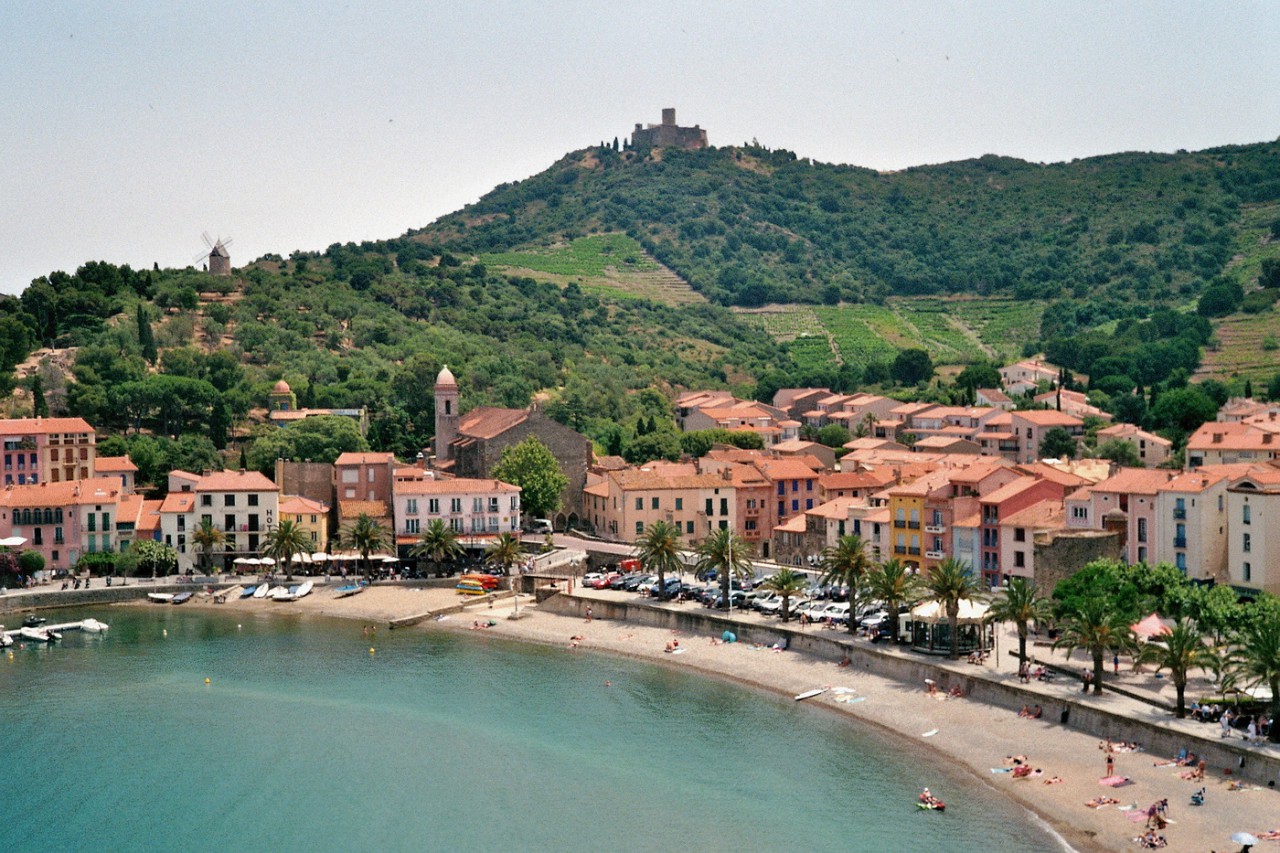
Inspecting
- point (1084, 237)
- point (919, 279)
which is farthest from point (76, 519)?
point (1084, 237)

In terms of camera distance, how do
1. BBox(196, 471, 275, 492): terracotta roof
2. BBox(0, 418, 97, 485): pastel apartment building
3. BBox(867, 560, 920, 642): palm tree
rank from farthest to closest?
BBox(0, 418, 97, 485): pastel apartment building, BBox(196, 471, 275, 492): terracotta roof, BBox(867, 560, 920, 642): palm tree

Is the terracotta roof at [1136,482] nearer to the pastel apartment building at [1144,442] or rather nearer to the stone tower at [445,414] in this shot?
the pastel apartment building at [1144,442]

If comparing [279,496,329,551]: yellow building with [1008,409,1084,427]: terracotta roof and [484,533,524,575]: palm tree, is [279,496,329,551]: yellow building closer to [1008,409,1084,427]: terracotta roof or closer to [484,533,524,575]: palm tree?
[484,533,524,575]: palm tree

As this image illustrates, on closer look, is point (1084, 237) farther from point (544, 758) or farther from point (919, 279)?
point (544, 758)

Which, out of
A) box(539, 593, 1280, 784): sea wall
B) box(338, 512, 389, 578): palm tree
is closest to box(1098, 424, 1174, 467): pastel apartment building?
box(539, 593, 1280, 784): sea wall

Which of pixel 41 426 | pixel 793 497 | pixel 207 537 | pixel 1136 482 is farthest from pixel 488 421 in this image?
pixel 1136 482

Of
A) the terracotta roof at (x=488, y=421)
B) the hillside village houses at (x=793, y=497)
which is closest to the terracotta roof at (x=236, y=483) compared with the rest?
the hillside village houses at (x=793, y=497)

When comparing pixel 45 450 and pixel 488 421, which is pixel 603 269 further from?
pixel 45 450
